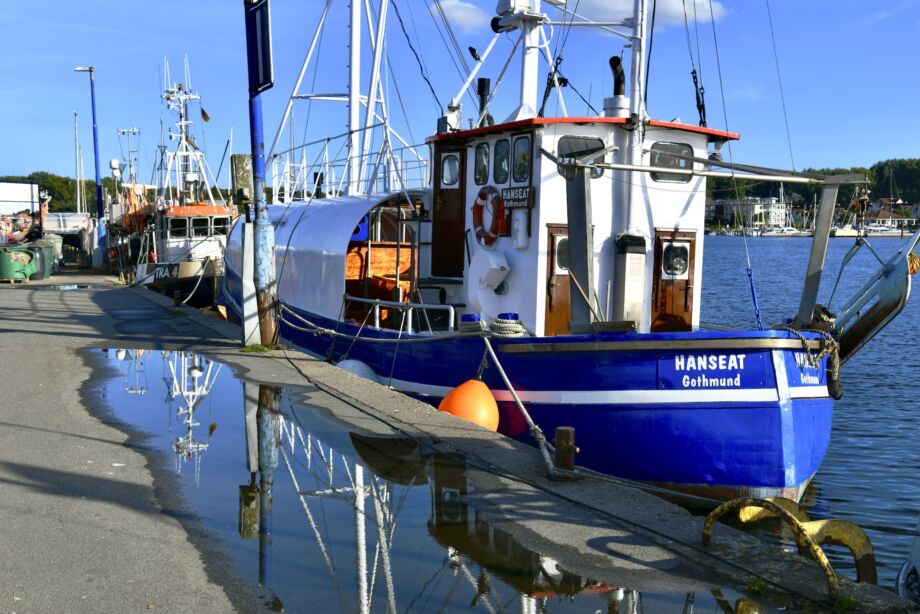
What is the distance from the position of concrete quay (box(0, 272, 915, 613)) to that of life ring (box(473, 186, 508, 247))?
106 inches

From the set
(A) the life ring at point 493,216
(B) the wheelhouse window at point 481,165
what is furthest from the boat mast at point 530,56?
(A) the life ring at point 493,216

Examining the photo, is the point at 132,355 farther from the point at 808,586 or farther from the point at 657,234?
the point at 808,586

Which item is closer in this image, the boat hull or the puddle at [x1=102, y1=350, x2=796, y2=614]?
the puddle at [x1=102, y1=350, x2=796, y2=614]

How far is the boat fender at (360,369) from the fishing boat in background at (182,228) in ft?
47.9

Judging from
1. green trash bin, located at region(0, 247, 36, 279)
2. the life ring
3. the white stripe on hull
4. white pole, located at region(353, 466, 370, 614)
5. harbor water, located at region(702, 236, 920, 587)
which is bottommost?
harbor water, located at region(702, 236, 920, 587)

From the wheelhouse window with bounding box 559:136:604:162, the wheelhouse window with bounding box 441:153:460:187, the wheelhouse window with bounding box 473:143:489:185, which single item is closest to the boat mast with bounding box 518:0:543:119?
the wheelhouse window with bounding box 441:153:460:187

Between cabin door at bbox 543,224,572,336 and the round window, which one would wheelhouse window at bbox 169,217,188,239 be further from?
the round window

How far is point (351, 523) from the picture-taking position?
6.30m

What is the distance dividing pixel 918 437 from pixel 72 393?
46.3 feet

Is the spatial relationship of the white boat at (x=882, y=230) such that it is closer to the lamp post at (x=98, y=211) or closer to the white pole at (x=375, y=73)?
the lamp post at (x=98, y=211)

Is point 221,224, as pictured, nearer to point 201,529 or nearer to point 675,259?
point 675,259

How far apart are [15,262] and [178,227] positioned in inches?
254

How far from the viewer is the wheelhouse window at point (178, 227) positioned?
3756 centimetres

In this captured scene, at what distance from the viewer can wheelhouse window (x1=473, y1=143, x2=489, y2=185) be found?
12.1m
